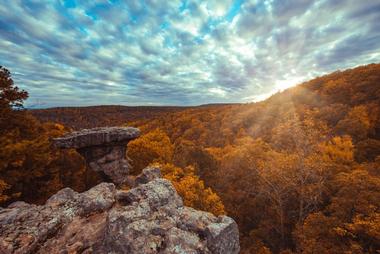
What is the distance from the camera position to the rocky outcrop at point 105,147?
1755 cm

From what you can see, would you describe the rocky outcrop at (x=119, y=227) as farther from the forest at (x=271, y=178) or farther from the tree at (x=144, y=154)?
the tree at (x=144, y=154)

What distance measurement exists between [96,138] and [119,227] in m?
13.0

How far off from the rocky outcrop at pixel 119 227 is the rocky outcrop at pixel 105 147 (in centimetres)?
→ 897

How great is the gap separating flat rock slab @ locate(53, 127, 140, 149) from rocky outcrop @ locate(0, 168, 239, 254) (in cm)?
885

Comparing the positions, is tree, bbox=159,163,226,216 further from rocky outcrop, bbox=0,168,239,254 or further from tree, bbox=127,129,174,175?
tree, bbox=127,129,174,175

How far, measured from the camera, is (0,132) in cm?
1608

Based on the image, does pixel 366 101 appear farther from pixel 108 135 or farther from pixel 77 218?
pixel 77 218

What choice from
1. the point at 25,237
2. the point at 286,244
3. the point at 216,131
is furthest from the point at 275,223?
the point at 216,131

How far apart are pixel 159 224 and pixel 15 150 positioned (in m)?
13.6

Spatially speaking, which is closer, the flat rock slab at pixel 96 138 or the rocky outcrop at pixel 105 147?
the flat rock slab at pixel 96 138

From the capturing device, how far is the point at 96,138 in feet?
59.4

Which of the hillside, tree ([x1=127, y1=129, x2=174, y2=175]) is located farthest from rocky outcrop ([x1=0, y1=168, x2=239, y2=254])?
the hillside

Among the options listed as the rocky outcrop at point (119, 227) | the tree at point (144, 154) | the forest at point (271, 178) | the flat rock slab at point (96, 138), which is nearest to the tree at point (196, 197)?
the forest at point (271, 178)

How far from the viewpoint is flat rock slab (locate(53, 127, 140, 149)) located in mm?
17094
